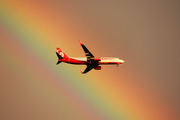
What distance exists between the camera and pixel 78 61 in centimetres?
8350

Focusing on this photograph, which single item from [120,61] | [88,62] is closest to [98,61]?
[88,62]

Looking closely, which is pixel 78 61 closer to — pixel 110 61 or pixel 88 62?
pixel 88 62

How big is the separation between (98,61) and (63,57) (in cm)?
1386

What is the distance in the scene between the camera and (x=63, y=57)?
8381 centimetres

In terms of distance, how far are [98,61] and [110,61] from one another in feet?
19.1

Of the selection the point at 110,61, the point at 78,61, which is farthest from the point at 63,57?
the point at 110,61

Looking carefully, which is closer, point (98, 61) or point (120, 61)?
point (98, 61)

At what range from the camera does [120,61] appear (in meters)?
90.2

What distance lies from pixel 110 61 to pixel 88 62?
9.64 metres

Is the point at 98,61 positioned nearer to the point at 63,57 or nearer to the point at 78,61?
the point at 78,61

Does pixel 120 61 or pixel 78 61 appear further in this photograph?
pixel 120 61

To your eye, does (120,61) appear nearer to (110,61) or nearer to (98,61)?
(110,61)

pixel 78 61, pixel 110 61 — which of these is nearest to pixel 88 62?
pixel 78 61

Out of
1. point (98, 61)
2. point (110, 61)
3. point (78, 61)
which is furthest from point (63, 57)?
point (110, 61)
